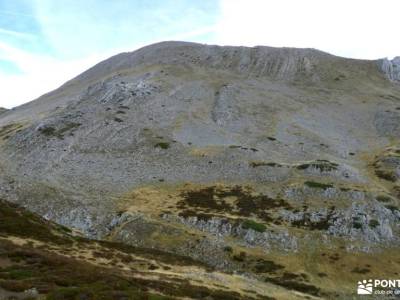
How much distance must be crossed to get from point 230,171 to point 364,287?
3563 centimetres

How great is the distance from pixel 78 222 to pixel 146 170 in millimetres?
21054

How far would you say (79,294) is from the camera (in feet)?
81.6

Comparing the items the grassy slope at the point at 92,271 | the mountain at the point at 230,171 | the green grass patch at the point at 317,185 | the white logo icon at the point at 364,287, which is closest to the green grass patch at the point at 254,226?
the mountain at the point at 230,171

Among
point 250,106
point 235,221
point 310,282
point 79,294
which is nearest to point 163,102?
point 250,106

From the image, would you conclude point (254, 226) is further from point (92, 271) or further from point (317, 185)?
point (92, 271)

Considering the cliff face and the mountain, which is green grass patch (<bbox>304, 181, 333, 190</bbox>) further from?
the cliff face

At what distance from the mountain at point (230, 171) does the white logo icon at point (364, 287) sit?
1235mm

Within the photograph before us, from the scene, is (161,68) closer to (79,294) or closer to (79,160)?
(79,160)

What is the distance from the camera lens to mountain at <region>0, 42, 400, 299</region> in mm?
56750

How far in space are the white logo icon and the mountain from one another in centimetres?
123

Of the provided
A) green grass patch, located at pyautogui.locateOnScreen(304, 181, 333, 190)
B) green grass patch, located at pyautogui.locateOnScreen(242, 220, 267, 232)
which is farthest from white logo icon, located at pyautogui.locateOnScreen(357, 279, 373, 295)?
green grass patch, located at pyautogui.locateOnScreen(304, 181, 333, 190)

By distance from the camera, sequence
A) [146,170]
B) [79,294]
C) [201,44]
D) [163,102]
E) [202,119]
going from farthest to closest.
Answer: [201,44]
[163,102]
[202,119]
[146,170]
[79,294]

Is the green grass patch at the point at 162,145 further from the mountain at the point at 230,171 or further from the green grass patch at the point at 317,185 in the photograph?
the green grass patch at the point at 317,185

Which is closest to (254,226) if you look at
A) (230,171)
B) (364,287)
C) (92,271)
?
(364,287)
